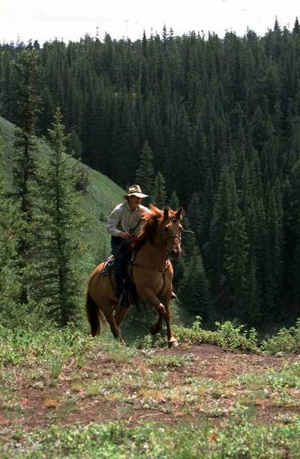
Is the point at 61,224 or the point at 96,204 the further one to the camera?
the point at 96,204

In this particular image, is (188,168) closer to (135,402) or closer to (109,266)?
(109,266)

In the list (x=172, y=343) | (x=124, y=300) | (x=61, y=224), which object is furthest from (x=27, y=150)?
(x=172, y=343)

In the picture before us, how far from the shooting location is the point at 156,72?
649 ft

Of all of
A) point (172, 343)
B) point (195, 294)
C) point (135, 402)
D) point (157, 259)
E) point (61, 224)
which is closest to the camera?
point (135, 402)

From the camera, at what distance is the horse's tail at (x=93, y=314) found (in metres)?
17.6

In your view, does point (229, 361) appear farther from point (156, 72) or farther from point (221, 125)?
point (156, 72)

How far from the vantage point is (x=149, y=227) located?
48.8ft

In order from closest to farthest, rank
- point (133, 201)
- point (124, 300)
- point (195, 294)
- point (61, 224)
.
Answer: point (133, 201), point (124, 300), point (61, 224), point (195, 294)

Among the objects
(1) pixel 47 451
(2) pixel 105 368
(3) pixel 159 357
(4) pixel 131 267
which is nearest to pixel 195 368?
(3) pixel 159 357

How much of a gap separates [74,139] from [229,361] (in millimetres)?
113928

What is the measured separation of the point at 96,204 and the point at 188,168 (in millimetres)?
42244

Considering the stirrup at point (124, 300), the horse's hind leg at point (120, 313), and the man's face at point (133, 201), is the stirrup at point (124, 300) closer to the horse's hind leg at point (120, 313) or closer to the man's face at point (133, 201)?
the horse's hind leg at point (120, 313)

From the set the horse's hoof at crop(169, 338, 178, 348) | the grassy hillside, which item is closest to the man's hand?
the horse's hoof at crop(169, 338, 178, 348)

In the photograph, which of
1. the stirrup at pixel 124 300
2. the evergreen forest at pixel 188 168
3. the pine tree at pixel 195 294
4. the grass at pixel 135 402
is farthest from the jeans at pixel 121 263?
the pine tree at pixel 195 294
